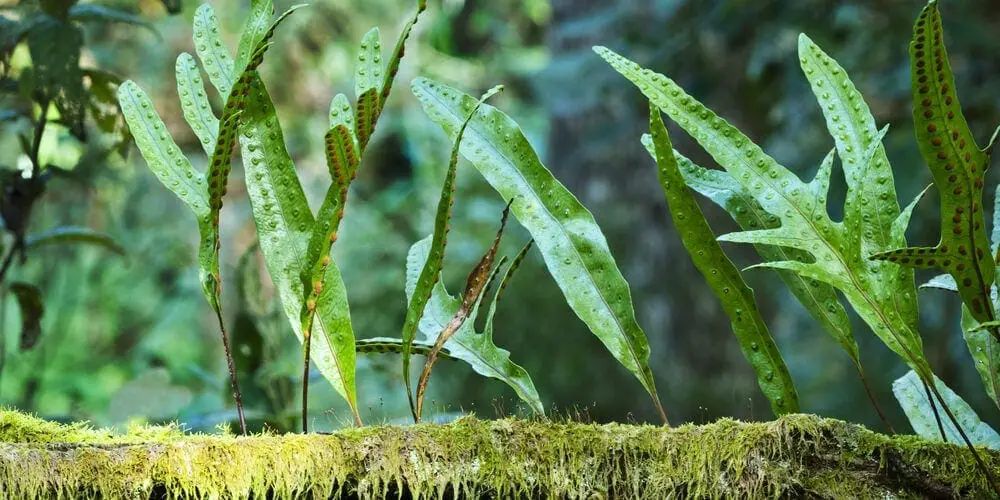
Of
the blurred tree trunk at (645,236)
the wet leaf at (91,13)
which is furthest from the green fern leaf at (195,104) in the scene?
the blurred tree trunk at (645,236)

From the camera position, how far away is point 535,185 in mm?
1262

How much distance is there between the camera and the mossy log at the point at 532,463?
0.98 metres

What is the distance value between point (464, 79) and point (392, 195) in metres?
2.66

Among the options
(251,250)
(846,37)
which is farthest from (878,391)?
(251,250)

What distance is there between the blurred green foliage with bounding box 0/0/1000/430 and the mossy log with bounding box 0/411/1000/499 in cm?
96

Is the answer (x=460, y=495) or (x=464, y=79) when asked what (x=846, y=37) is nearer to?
(x=460, y=495)

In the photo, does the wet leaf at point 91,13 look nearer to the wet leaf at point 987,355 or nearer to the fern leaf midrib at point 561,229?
the fern leaf midrib at point 561,229

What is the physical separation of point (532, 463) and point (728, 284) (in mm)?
372

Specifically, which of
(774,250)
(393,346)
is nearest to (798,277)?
(774,250)

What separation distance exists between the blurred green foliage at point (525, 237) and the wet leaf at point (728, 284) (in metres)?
0.78

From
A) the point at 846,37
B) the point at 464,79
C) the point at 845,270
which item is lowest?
the point at 845,270

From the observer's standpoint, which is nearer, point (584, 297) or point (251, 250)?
point (584, 297)

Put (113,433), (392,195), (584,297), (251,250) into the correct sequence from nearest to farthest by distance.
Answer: (113,433) → (584,297) → (251,250) → (392,195)

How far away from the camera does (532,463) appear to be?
3.44 ft
